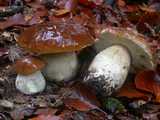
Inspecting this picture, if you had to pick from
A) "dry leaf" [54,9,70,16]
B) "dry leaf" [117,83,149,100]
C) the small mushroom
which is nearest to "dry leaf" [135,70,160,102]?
"dry leaf" [117,83,149,100]

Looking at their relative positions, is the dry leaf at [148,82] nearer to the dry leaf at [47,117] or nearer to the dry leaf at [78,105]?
the dry leaf at [78,105]

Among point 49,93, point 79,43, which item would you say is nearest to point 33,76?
point 49,93

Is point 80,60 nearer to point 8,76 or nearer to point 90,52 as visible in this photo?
point 90,52

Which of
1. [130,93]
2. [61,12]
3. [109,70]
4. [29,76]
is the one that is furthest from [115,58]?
[61,12]

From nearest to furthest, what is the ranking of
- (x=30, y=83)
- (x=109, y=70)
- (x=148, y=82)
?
1. (x=30, y=83)
2. (x=109, y=70)
3. (x=148, y=82)

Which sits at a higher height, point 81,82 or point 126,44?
point 126,44

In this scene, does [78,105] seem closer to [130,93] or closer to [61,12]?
[130,93]
